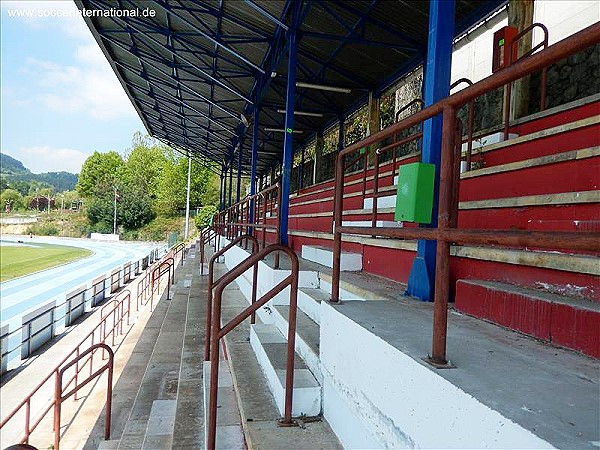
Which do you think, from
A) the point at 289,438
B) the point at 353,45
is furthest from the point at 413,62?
the point at 289,438

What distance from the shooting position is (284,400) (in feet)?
7.08

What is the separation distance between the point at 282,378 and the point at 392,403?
1.00 metres

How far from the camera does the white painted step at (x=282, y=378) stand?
2.19 meters

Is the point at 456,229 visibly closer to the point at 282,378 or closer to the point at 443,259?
the point at 443,259

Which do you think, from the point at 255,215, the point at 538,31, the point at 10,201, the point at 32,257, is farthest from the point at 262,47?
the point at 10,201

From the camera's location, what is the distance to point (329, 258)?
12.9 ft

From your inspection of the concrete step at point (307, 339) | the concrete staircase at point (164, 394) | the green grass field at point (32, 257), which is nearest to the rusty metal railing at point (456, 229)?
the concrete step at point (307, 339)

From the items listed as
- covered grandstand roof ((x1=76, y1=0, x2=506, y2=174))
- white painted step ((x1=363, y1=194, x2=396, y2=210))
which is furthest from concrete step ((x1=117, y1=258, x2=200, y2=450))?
covered grandstand roof ((x1=76, y1=0, x2=506, y2=174))

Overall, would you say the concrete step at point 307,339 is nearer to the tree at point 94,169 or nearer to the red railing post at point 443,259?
the red railing post at point 443,259

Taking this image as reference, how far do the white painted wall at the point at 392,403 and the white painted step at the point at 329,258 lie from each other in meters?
1.34

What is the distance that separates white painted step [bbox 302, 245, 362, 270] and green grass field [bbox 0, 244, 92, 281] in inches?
1518

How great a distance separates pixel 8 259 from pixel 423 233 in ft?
186

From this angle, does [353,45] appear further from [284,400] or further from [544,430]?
[544,430]

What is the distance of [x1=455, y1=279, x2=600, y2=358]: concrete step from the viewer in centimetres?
141
